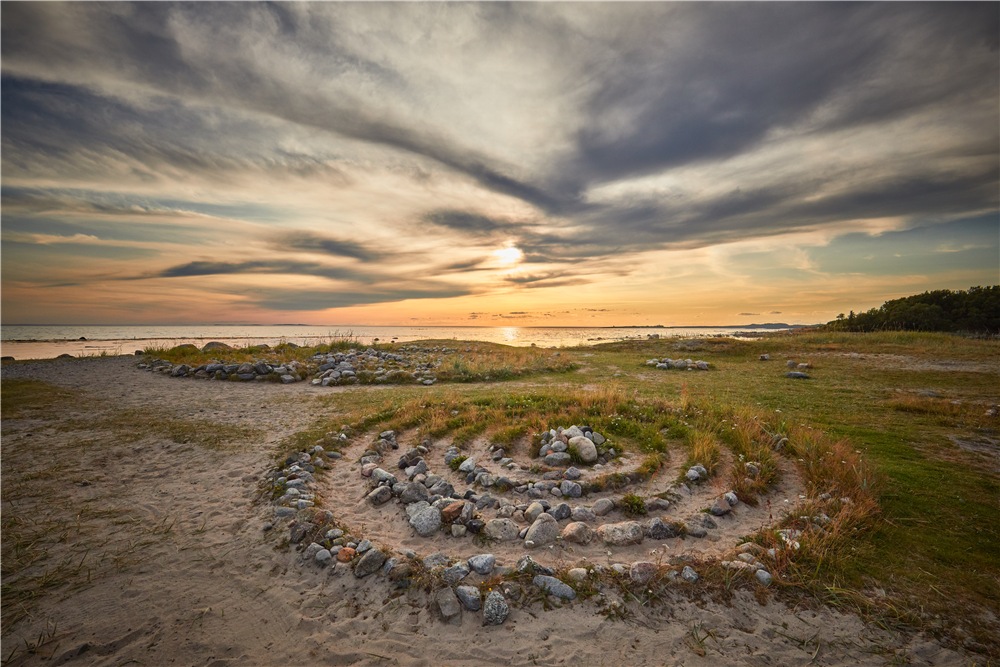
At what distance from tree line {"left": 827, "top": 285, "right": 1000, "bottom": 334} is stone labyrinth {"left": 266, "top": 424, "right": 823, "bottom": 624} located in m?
49.6

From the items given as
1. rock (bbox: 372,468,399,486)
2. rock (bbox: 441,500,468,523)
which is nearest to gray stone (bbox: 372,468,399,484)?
rock (bbox: 372,468,399,486)

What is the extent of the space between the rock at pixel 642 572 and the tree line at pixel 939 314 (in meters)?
52.2

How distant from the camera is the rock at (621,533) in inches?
241

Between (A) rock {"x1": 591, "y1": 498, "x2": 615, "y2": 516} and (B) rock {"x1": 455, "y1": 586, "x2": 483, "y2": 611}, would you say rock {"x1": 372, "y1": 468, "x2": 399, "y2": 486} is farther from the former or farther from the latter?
(A) rock {"x1": 591, "y1": 498, "x2": 615, "y2": 516}

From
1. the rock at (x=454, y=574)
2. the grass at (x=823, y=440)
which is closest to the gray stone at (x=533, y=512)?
the grass at (x=823, y=440)

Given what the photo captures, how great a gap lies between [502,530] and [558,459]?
327cm

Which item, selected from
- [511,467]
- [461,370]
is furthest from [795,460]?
[461,370]

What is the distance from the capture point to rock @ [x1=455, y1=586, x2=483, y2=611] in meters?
4.87

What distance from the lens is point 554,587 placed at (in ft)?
16.5

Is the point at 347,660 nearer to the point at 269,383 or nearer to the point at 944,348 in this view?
the point at 269,383

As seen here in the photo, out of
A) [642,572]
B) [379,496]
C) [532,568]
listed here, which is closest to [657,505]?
[642,572]

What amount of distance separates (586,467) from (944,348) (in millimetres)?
30341

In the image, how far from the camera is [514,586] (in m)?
5.08

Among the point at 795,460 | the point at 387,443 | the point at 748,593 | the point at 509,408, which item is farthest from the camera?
the point at 509,408
